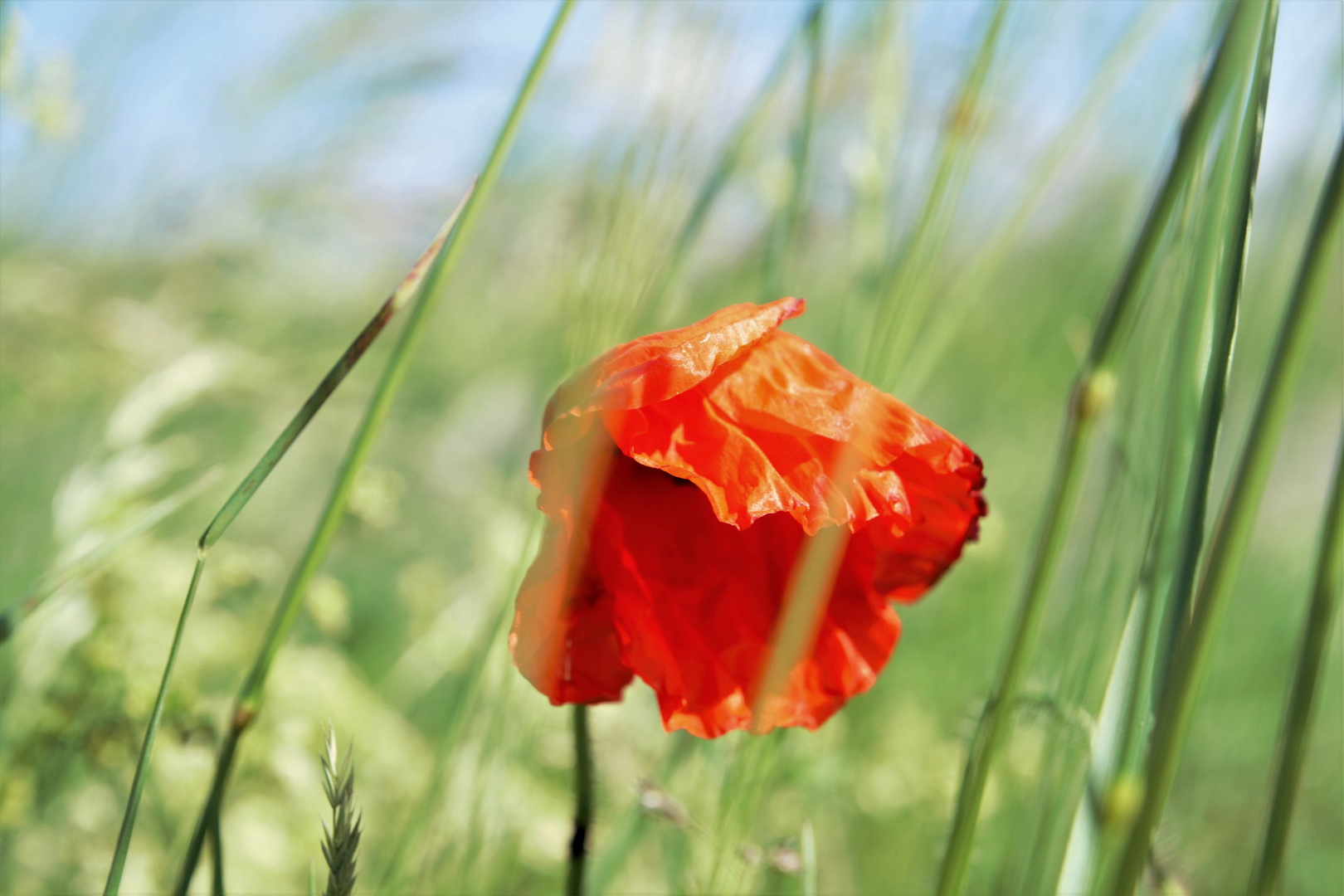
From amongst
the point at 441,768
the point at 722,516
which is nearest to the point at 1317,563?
the point at 722,516

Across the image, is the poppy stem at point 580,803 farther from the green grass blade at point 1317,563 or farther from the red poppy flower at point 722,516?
the green grass blade at point 1317,563

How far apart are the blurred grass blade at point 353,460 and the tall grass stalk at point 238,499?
1 cm

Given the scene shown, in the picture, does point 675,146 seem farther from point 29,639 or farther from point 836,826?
point 836,826

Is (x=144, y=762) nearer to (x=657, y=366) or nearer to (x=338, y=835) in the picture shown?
(x=338, y=835)

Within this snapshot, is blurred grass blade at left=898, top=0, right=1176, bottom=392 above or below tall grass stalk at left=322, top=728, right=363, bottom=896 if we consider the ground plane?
above

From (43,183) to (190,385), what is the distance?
0.62 metres

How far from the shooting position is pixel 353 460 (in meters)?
0.37

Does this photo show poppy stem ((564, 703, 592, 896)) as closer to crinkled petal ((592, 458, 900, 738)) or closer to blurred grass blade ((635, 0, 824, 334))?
crinkled petal ((592, 458, 900, 738))

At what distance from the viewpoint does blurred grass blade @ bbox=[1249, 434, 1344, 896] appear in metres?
0.24

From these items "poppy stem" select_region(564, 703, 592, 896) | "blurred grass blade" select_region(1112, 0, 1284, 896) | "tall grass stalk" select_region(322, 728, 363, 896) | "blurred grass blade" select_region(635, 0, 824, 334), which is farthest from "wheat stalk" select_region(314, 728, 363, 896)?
"blurred grass blade" select_region(635, 0, 824, 334)

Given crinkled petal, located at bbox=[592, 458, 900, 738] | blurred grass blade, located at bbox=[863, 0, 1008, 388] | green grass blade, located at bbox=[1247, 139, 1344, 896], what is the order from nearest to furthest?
green grass blade, located at bbox=[1247, 139, 1344, 896], crinkled petal, located at bbox=[592, 458, 900, 738], blurred grass blade, located at bbox=[863, 0, 1008, 388]

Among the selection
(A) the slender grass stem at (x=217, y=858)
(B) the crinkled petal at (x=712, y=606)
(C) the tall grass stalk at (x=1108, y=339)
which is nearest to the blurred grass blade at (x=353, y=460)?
(A) the slender grass stem at (x=217, y=858)

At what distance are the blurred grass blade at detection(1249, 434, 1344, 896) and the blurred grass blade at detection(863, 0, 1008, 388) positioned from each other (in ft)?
1.00

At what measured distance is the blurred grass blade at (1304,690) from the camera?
244 millimetres
